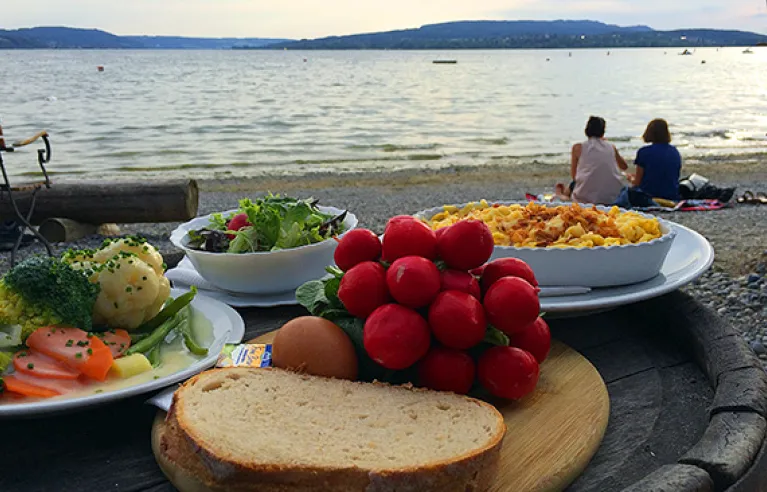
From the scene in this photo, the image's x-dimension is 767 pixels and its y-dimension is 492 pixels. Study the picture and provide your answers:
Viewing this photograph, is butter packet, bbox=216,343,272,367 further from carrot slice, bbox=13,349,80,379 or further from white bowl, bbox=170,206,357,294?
white bowl, bbox=170,206,357,294

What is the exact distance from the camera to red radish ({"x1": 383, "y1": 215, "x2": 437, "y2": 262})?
1.88m

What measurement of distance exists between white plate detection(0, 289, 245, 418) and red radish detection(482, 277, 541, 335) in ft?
2.74

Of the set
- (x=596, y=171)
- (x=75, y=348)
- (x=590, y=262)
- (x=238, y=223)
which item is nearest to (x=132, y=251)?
(x=75, y=348)

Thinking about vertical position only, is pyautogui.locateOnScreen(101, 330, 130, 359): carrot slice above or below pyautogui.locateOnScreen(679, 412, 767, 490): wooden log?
above

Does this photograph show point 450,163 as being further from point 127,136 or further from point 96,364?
point 96,364

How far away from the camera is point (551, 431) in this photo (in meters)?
1.69

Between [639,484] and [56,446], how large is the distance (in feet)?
4.74

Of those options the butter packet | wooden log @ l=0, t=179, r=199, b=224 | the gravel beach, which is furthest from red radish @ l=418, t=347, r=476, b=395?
wooden log @ l=0, t=179, r=199, b=224

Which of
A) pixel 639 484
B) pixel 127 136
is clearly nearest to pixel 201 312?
pixel 639 484

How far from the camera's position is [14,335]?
76.9 inches

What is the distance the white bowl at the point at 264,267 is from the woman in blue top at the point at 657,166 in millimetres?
10371

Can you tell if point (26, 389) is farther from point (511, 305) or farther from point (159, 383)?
point (511, 305)

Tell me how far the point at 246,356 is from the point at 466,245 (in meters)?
0.76

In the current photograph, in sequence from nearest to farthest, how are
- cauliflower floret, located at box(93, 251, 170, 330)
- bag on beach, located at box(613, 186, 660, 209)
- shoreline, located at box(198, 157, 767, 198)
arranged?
cauliflower floret, located at box(93, 251, 170, 330) → bag on beach, located at box(613, 186, 660, 209) → shoreline, located at box(198, 157, 767, 198)
